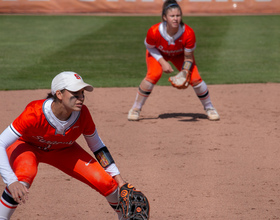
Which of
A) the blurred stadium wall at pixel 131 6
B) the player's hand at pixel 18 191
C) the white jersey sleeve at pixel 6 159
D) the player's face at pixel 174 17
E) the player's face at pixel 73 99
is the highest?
the player's face at pixel 73 99

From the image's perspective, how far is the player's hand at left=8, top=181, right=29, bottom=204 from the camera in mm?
4824

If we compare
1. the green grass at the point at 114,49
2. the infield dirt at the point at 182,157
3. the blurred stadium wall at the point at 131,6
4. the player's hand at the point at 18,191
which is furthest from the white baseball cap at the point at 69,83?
the blurred stadium wall at the point at 131,6

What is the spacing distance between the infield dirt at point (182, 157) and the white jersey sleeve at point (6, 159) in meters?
1.10

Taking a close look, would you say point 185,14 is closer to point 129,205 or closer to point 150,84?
point 150,84

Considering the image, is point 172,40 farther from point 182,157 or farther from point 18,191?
point 18,191

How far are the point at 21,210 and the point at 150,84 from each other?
393 centimetres

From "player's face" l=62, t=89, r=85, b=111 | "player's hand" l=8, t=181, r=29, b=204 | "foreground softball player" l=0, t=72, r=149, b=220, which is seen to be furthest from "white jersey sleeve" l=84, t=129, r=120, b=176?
"player's hand" l=8, t=181, r=29, b=204

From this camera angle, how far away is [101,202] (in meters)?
6.36

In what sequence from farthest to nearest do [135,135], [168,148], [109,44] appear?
[109,44] → [135,135] → [168,148]

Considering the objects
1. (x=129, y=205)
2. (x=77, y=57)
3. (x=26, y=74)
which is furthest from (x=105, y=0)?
(x=129, y=205)

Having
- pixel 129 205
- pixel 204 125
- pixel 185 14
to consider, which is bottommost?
pixel 185 14

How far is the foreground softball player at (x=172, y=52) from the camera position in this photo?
29.6ft

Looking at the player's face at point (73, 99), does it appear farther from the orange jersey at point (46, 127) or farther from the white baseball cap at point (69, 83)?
the orange jersey at point (46, 127)

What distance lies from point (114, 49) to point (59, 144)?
1061 centimetres
